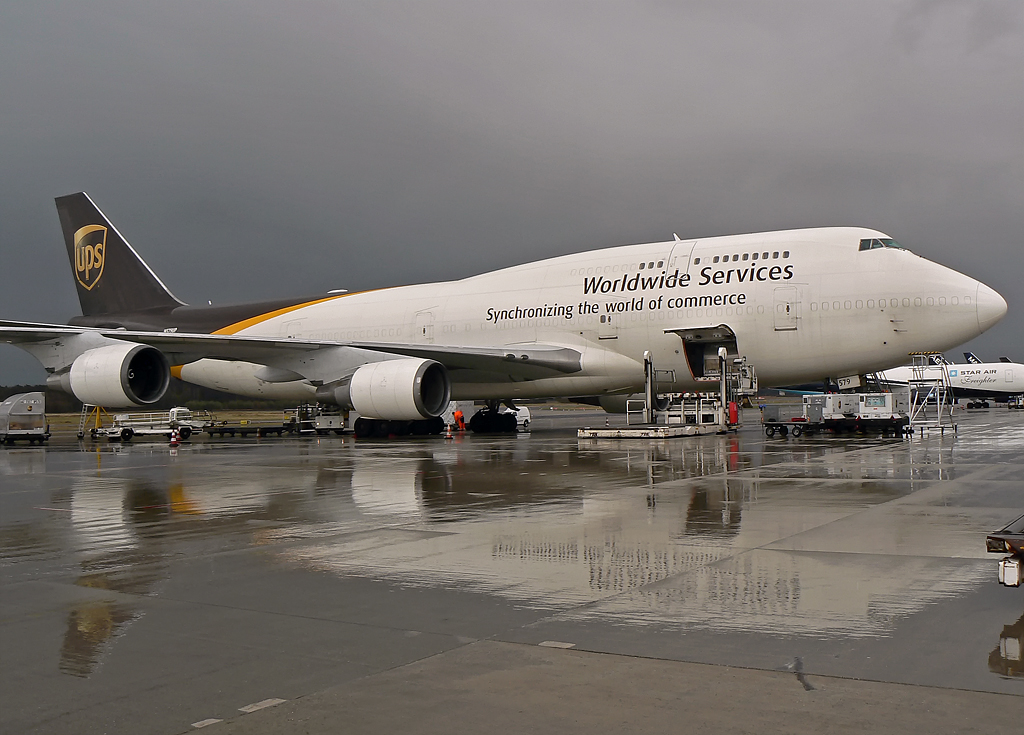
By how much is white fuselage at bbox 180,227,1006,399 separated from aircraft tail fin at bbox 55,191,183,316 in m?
9.75

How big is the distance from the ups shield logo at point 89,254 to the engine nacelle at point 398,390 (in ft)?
44.5

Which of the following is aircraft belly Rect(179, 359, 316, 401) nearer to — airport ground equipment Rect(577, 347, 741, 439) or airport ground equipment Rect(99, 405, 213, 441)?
airport ground equipment Rect(99, 405, 213, 441)

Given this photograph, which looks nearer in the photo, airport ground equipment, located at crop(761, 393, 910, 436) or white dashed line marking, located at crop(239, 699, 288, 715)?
white dashed line marking, located at crop(239, 699, 288, 715)

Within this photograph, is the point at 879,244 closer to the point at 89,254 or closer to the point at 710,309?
the point at 710,309

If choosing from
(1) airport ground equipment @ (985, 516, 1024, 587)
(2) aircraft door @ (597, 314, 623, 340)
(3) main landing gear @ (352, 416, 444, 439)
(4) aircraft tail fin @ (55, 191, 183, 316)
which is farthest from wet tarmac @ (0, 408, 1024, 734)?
(4) aircraft tail fin @ (55, 191, 183, 316)

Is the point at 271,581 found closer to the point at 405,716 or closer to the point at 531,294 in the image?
the point at 405,716

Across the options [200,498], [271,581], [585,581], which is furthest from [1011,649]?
[200,498]

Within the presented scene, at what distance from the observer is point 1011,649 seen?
4.12 metres

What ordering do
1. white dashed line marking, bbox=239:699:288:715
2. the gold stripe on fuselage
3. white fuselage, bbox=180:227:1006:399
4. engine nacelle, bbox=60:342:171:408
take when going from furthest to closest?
the gold stripe on fuselage, engine nacelle, bbox=60:342:171:408, white fuselage, bbox=180:227:1006:399, white dashed line marking, bbox=239:699:288:715

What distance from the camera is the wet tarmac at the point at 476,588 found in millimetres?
3861

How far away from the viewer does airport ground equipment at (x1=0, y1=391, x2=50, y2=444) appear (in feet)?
92.3

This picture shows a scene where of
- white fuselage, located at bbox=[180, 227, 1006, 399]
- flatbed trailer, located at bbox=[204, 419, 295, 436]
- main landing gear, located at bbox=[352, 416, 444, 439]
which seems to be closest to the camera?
white fuselage, located at bbox=[180, 227, 1006, 399]

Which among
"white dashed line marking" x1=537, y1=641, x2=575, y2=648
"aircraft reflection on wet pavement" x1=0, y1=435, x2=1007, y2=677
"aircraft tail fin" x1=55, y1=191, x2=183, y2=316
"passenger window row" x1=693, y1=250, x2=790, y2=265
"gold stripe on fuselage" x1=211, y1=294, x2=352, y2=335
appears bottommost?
"white dashed line marking" x1=537, y1=641, x2=575, y2=648

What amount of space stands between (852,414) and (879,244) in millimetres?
4753
